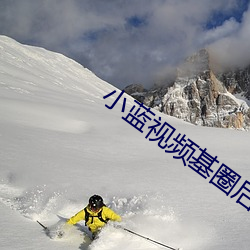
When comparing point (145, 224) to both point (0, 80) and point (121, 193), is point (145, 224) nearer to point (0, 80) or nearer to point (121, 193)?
point (121, 193)

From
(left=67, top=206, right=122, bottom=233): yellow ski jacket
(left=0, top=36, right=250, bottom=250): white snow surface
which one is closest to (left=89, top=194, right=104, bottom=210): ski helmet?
(left=67, top=206, right=122, bottom=233): yellow ski jacket

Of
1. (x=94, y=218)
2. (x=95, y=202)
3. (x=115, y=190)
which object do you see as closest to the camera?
(x=95, y=202)

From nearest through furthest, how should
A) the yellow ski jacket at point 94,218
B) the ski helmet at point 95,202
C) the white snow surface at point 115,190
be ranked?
1. the white snow surface at point 115,190
2. the ski helmet at point 95,202
3. the yellow ski jacket at point 94,218

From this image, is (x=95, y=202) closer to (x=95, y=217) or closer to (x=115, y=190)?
(x=95, y=217)

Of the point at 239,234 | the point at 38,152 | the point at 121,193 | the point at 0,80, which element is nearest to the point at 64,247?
the point at 121,193

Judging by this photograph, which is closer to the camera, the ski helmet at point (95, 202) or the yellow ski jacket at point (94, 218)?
the ski helmet at point (95, 202)

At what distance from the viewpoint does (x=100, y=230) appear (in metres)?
5.59

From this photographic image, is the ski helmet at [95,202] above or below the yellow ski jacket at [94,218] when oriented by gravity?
above

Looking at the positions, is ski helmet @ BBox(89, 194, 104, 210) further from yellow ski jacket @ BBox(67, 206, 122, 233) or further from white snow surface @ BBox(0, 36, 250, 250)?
white snow surface @ BBox(0, 36, 250, 250)

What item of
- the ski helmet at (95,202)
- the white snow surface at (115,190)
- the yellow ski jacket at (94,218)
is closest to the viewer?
the white snow surface at (115,190)

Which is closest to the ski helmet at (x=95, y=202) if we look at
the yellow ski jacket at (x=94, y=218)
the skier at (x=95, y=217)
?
the skier at (x=95, y=217)

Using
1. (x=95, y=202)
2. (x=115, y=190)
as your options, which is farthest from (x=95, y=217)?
(x=115, y=190)

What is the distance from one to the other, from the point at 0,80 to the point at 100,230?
23493mm

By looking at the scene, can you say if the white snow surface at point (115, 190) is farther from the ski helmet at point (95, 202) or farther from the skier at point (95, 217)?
the ski helmet at point (95, 202)
